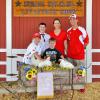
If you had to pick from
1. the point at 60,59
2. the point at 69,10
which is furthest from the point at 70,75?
the point at 69,10

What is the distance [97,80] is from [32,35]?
1950mm

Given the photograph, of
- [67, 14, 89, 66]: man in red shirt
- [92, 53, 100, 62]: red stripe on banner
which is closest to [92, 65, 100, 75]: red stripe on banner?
[92, 53, 100, 62]: red stripe on banner

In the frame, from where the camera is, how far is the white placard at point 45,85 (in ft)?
36.7

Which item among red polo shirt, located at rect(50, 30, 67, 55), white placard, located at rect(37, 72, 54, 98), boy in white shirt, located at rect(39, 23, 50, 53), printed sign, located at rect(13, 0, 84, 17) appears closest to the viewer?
white placard, located at rect(37, 72, 54, 98)

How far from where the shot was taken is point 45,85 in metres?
11.2

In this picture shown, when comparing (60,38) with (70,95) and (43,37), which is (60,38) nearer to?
(43,37)

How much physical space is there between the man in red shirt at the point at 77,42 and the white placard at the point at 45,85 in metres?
1.28

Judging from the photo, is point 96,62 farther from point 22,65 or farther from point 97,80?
point 22,65

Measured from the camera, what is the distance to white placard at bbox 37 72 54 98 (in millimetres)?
11195

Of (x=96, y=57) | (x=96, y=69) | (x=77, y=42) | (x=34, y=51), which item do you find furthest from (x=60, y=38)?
(x=96, y=69)

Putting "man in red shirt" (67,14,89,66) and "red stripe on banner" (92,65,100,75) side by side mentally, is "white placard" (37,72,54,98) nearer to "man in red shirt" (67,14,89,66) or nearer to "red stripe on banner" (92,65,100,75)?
"man in red shirt" (67,14,89,66)

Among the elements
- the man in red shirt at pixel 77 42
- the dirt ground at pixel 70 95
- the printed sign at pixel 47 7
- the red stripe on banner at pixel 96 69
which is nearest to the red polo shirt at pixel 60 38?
the man in red shirt at pixel 77 42

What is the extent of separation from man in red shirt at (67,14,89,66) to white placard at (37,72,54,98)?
1.28 metres

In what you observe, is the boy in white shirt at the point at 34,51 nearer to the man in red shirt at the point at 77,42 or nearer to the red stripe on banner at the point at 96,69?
the man in red shirt at the point at 77,42
